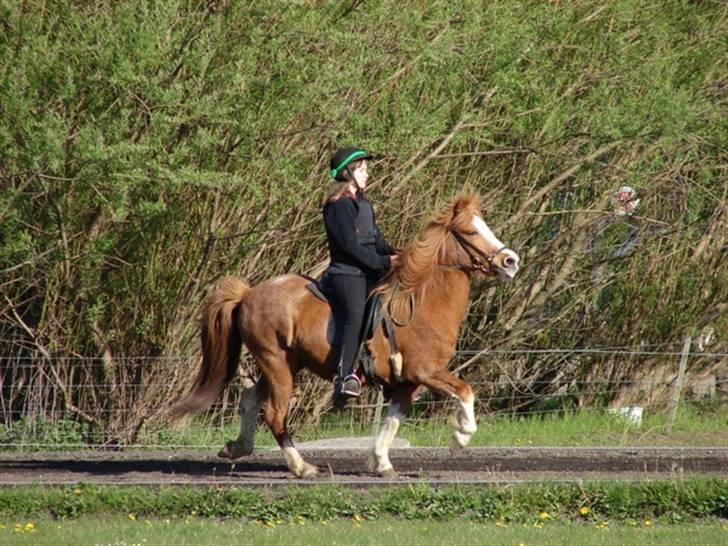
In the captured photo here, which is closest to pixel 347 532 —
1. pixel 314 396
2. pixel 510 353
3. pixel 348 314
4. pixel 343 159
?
pixel 348 314

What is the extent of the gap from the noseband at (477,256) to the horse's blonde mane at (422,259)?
11 cm

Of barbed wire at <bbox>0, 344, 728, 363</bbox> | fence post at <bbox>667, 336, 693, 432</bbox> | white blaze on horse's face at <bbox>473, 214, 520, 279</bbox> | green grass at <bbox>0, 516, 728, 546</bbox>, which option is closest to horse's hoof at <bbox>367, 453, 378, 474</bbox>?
green grass at <bbox>0, 516, 728, 546</bbox>

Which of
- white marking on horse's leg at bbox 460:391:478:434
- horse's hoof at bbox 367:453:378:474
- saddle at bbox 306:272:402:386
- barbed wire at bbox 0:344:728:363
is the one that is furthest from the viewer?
barbed wire at bbox 0:344:728:363

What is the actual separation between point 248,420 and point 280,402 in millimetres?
477

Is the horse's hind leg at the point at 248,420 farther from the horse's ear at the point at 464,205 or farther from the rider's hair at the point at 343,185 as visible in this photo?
the horse's ear at the point at 464,205

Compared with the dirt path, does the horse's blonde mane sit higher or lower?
higher

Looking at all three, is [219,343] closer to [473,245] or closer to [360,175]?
[360,175]

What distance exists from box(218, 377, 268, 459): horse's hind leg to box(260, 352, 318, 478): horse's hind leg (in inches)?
10.9

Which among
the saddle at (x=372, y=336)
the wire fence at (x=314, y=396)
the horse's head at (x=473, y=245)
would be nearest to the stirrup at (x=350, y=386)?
the saddle at (x=372, y=336)

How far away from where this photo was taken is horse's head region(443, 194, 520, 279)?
11.4 metres

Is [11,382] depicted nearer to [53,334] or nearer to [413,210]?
[53,334]

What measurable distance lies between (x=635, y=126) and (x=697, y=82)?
1955mm

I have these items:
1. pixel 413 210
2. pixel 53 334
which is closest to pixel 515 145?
pixel 413 210

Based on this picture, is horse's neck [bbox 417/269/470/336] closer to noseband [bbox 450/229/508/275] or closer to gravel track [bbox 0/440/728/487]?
noseband [bbox 450/229/508/275]
